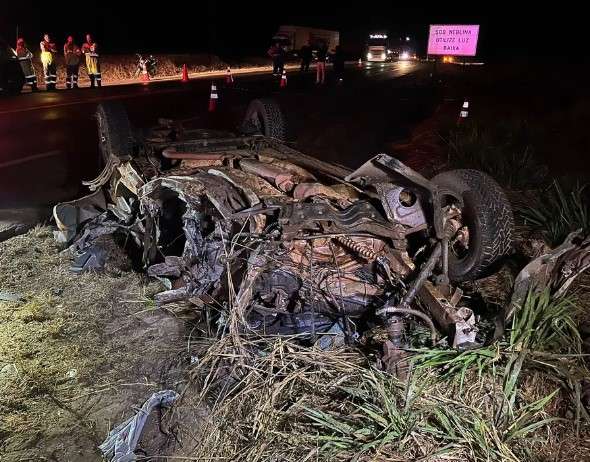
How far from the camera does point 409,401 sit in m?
2.64

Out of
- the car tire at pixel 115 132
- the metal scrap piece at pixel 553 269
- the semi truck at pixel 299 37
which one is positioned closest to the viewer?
the metal scrap piece at pixel 553 269

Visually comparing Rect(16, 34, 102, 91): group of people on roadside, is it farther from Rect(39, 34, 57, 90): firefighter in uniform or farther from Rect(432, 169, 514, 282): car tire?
Rect(432, 169, 514, 282): car tire

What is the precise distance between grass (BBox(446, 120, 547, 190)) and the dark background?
2218 centimetres

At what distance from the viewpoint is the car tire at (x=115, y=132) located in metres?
5.68

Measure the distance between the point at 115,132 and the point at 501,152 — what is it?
5.66 metres

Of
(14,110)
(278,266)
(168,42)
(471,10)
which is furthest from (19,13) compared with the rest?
(471,10)

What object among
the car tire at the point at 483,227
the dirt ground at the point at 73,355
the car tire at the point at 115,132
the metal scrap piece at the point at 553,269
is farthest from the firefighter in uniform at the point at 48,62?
the metal scrap piece at the point at 553,269

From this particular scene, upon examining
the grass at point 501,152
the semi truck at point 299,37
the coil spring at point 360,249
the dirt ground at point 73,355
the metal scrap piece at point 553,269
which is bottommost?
the dirt ground at point 73,355

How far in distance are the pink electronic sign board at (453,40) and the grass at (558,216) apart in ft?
53.8

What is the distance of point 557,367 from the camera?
2846mm

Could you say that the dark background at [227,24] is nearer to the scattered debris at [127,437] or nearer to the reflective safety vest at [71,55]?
the reflective safety vest at [71,55]

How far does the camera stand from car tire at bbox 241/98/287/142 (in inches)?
267

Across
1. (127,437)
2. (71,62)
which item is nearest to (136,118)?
(71,62)

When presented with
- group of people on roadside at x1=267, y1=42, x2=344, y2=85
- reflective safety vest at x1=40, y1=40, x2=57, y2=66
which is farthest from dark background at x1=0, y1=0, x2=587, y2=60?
group of people on roadside at x1=267, y1=42, x2=344, y2=85
